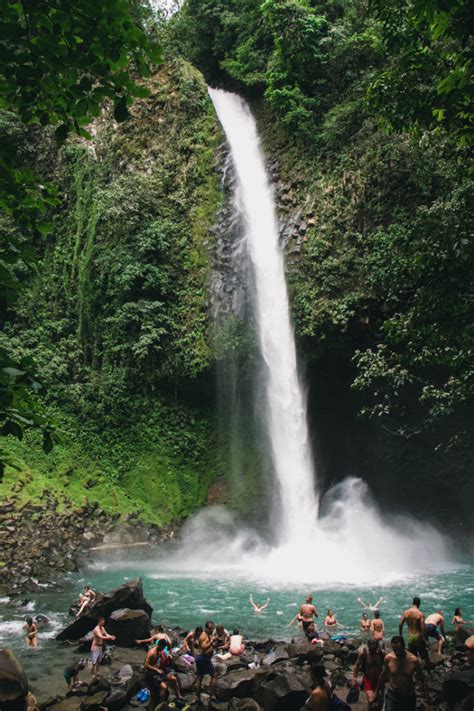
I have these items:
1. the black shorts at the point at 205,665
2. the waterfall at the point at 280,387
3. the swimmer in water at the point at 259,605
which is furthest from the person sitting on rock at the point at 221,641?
the waterfall at the point at 280,387

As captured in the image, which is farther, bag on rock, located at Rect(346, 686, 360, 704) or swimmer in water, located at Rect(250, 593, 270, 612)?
swimmer in water, located at Rect(250, 593, 270, 612)

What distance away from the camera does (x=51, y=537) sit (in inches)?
622

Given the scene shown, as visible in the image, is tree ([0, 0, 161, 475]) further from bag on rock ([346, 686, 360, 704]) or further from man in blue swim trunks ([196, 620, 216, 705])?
bag on rock ([346, 686, 360, 704])

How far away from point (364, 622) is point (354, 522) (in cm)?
928

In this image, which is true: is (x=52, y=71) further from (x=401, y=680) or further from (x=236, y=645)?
(x=236, y=645)

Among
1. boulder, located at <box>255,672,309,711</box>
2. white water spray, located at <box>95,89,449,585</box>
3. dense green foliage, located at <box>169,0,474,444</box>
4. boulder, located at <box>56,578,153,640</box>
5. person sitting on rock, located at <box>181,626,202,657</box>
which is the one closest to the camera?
boulder, located at <box>255,672,309,711</box>

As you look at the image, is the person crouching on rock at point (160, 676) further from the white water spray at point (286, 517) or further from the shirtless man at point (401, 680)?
the white water spray at point (286, 517)

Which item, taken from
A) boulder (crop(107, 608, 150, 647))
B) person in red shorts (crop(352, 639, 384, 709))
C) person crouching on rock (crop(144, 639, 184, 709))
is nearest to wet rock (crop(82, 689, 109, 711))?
person crouching on rock (crop(144, 639, 184, 709))

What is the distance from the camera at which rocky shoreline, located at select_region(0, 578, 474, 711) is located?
681 cm

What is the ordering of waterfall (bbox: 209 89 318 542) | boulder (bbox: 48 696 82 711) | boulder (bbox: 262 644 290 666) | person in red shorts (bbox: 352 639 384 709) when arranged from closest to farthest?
1. person in red shorts (bbox: 352 639 384 709)
2. boulder (bbox: 48 696 82 711)
3. boulder (bbox: 262 644 290 666)
4. waterfall (bbox: 209 89 318 542)

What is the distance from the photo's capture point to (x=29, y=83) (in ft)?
11.5

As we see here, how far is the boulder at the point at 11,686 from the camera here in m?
6.59

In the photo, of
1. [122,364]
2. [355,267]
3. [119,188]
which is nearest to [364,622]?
[355,267]

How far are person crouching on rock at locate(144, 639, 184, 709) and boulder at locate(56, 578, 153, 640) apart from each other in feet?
9.44
